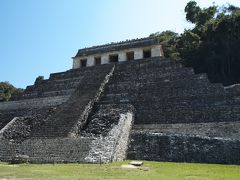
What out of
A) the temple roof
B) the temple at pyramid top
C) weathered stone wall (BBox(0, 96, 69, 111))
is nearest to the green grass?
weathered stone wall (BBox(0, 96, 69, 111))

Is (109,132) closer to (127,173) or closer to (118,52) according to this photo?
(127,173)

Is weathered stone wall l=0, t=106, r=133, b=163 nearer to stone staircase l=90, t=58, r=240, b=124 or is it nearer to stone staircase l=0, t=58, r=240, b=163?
stone staircase l=0, t=58, r=240, b=163

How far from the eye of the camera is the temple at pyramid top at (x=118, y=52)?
22.7 metres

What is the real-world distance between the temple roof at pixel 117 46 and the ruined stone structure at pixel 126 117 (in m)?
0.41

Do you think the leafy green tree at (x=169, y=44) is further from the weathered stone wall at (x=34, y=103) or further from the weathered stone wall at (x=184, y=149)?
the weathered stone wall at (x=184, y=149)

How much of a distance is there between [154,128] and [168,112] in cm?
110

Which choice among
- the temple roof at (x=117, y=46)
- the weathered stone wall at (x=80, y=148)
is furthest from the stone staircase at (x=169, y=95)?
the temple roof at (x=117, y=46)

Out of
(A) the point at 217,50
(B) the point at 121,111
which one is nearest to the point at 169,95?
(B) the point at 121,111

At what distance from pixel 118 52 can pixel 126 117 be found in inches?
402

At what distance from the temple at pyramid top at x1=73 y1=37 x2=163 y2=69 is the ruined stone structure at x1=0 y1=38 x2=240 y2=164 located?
148mm

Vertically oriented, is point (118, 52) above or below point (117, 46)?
below

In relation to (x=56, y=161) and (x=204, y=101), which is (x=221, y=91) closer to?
(x=204, y=101)

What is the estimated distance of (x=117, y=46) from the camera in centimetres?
2402

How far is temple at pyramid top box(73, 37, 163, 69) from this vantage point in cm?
2273
